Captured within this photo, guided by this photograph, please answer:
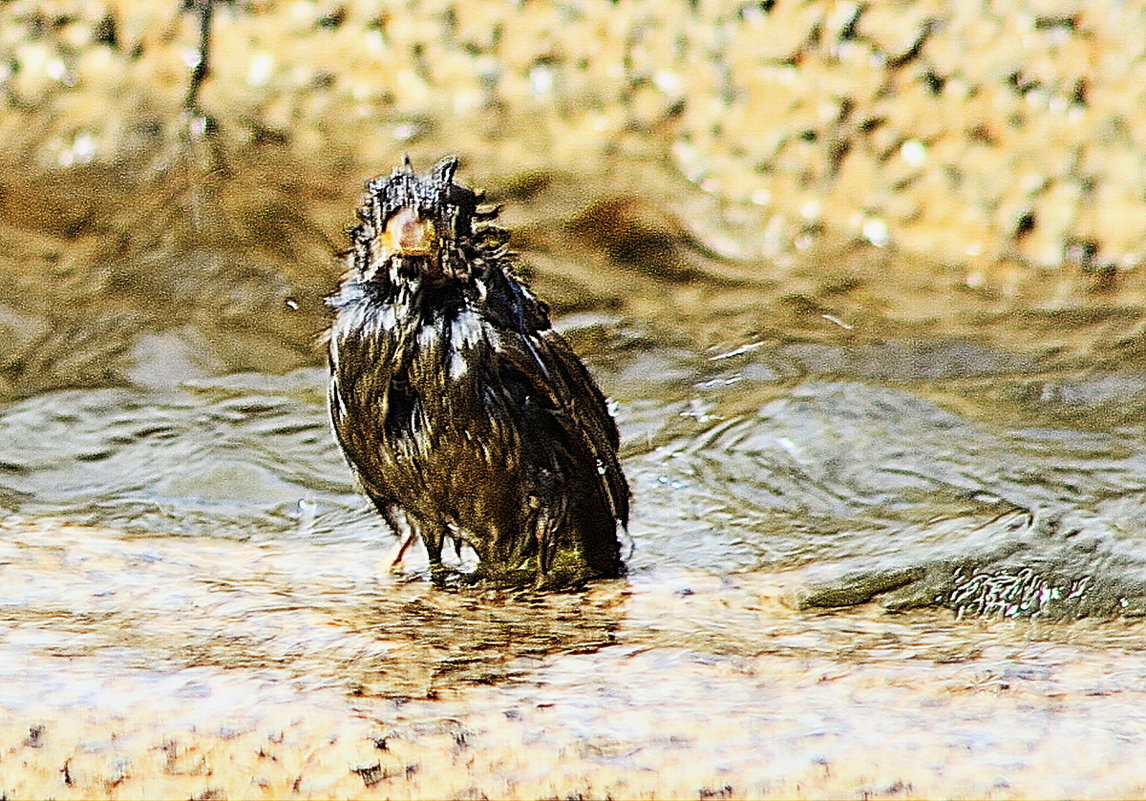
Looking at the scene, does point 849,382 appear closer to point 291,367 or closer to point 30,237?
point 291,367

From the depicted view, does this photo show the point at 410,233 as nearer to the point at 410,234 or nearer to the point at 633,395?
the point at 410,234

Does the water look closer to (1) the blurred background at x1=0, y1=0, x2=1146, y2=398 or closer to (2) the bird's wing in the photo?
(1) the blurred background at x1=0, y1=0, x2=1146, y2=398

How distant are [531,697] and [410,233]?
42.2 inches

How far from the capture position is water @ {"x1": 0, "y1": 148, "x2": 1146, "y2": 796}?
2.40 metres

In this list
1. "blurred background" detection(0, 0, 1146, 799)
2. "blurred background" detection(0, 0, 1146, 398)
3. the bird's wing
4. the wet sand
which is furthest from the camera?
"blurred background" detection(0, 0, 1146, 398)

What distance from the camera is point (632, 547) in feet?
14.2

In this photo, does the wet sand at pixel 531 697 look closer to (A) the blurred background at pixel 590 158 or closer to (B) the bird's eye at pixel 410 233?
(B) the bird's eye at pixel 410 233

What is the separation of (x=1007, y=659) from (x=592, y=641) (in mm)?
775

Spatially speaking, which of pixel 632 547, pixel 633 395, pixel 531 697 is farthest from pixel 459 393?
pixel 633 395

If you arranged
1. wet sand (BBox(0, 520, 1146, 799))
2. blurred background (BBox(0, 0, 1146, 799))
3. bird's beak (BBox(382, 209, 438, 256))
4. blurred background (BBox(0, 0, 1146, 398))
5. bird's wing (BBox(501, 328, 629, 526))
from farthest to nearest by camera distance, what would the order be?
blurred background (BBox(0, 0, 1146, 398)), bird's wing (BBox(501, 328, 629, 526)), bird's beak (BBox(382, 209, 438, 256)), blurred background (BBox(0, 0, 1146, 799)), wet sand (BBox(0, 520, 1146, 799))

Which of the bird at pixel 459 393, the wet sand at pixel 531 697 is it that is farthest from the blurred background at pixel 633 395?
the bird at pixel 459 393

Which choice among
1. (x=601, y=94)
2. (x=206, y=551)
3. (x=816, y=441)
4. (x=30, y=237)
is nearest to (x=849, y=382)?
Answer: (x=816, y=441)

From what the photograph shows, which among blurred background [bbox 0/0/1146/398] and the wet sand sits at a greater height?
blurred background [bbox 0/0/1146/398]

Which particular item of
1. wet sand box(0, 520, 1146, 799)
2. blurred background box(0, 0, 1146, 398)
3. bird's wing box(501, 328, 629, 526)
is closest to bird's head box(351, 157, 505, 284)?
bird's wing box(501, 328, 629, 526)
